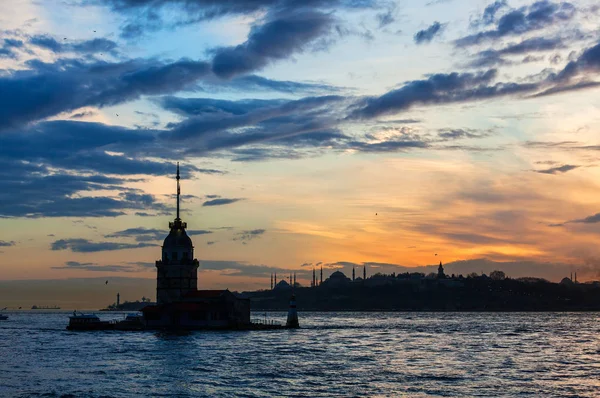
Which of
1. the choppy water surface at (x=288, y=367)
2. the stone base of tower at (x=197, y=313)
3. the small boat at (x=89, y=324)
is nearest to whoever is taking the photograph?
the choppy water surface at (x=288, y=367)

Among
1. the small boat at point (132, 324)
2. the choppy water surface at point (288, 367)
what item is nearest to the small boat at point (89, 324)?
the small boat at point (132, 324)

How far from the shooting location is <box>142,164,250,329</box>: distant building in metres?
128

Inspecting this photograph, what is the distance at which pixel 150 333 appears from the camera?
130750 mm

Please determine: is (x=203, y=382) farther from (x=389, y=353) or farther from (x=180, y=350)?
(x=389, y=353)

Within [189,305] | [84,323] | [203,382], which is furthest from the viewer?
[84,323]

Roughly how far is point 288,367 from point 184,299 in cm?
5497

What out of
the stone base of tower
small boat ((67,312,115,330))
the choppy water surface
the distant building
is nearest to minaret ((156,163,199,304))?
the distant building

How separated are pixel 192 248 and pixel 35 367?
60.2 metres

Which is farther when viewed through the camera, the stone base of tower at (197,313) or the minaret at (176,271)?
the minaret at (176,271)

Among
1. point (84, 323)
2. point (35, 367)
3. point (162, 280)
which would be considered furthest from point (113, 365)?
point (84, 323)

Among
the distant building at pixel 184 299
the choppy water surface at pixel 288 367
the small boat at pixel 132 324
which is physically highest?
the distant building at pixel 184 299

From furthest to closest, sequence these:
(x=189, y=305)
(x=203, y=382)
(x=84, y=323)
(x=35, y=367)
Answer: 1. (x=84, y=323)
2. (x=189, y=305)
3. (x=35, y=367)
4. (x=203, y=382)

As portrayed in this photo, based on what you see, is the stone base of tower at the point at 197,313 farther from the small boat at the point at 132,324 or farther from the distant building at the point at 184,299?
the small boat at the point at 132,324

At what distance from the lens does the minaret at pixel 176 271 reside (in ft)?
441
